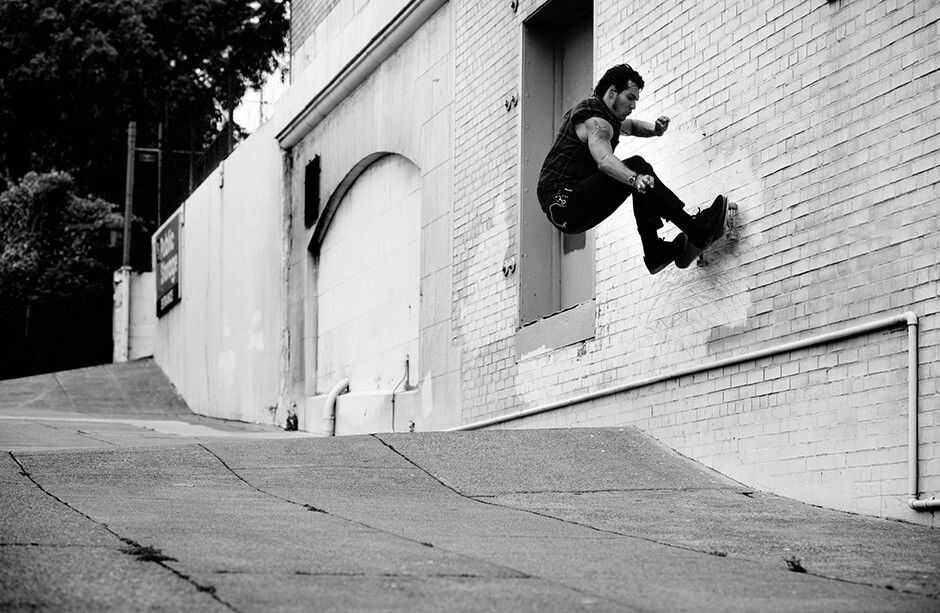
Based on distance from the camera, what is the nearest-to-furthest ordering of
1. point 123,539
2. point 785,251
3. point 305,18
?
point 123,539
point 785,251
point 305,18

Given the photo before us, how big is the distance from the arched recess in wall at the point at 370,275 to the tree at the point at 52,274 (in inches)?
620

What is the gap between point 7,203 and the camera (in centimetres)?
3303

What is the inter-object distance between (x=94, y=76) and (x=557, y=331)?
90.2 ft

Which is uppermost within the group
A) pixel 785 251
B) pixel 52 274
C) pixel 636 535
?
pixel 52 274

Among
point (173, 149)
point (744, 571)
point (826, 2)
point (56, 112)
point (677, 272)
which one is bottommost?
point (744, 571)

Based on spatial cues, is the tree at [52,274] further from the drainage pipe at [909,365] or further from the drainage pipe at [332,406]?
the drainage pipe at [909,365]

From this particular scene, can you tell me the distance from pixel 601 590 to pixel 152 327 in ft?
84.9

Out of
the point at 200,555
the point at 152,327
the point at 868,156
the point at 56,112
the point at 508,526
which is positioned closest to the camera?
the point at 200,555

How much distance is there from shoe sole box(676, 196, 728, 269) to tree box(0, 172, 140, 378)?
2467 cm

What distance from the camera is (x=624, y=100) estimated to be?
395 inches

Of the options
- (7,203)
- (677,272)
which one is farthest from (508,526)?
(7,203)

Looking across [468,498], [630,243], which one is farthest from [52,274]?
[468,498]

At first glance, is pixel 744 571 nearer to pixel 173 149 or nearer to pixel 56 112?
pixel 173 149

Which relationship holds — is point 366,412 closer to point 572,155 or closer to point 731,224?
point 572,155
